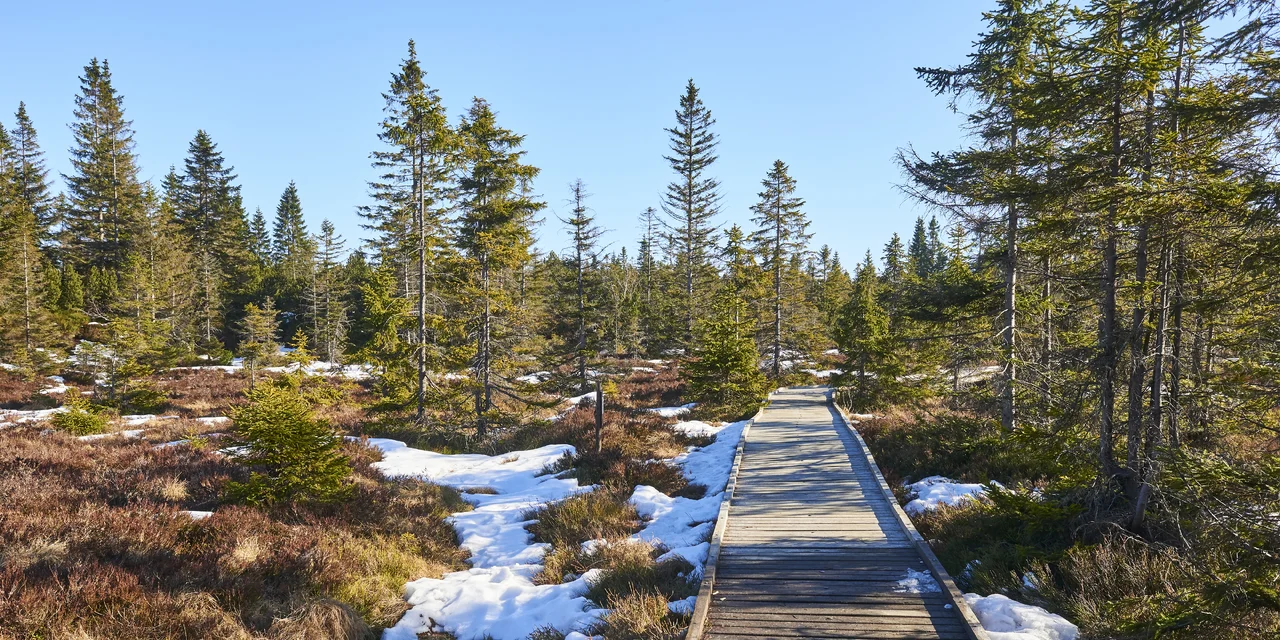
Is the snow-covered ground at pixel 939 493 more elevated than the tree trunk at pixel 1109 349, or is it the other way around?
the tree trunk at pixel 1109 349

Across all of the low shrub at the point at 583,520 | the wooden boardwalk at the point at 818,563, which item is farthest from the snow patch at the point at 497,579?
the wooden boardwalk at the point at 818,563

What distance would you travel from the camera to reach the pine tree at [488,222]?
1817 centimetres

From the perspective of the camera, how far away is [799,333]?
32094mm

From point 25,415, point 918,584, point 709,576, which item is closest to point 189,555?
point 709,576

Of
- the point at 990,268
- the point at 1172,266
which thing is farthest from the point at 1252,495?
the point at 990,268

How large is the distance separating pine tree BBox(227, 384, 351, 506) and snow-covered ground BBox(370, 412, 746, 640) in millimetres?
2732

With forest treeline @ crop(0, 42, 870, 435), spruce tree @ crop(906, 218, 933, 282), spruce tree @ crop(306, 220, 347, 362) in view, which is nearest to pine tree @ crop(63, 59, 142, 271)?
forest treeline @ crop(0, 42, 870, 435)

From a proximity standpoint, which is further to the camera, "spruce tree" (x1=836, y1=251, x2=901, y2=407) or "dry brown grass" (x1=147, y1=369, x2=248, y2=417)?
"dry brown grass" (x1=147, y1=369, x2=248, y2=417)

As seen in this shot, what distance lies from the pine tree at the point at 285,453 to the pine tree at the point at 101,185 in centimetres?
4502

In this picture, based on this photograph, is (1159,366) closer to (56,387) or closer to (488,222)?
(488,222)

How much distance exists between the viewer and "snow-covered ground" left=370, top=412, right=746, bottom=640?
681 cm

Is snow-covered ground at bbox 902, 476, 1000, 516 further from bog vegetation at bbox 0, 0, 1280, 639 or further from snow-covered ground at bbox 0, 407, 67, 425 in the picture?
snow-covered ground at bbox 0, 407, 67, 425

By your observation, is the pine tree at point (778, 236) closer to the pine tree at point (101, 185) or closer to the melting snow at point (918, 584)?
the melting snow at point (918, 584)

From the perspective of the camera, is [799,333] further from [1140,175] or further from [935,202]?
[1140,175]
